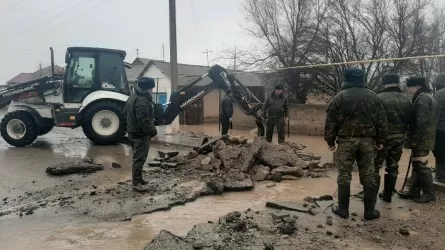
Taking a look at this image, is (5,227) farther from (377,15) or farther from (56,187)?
(377,15)

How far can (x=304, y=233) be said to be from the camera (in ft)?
14.7

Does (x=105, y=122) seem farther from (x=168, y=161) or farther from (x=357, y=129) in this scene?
(x=357, y=129)

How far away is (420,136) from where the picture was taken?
18.6ft

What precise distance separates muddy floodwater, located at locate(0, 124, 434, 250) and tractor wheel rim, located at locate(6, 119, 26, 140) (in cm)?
83

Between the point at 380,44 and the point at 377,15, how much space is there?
139cm

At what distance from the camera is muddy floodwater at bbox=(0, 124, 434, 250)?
4447 millimetres

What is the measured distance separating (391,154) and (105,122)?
7.85 metres

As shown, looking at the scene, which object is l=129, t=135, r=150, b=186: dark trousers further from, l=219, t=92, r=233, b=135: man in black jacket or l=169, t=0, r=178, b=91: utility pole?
l=169, t=0, r=178, b=91: utility pole

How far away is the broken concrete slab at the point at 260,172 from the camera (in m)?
7.46

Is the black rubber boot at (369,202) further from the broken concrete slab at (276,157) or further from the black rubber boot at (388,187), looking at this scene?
the broken concrete slab at (276,157)

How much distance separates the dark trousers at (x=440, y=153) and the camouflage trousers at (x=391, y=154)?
102cm

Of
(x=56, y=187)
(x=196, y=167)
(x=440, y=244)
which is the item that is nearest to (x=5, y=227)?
(x=56, y=187)

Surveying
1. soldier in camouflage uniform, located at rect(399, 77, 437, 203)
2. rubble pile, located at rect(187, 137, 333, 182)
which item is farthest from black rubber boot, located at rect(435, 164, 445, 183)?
rubble pile, located at rect(187, 137, 333, 182)

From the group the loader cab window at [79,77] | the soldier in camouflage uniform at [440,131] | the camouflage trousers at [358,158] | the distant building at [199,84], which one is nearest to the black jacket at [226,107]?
the loader cab window at [79,77]
